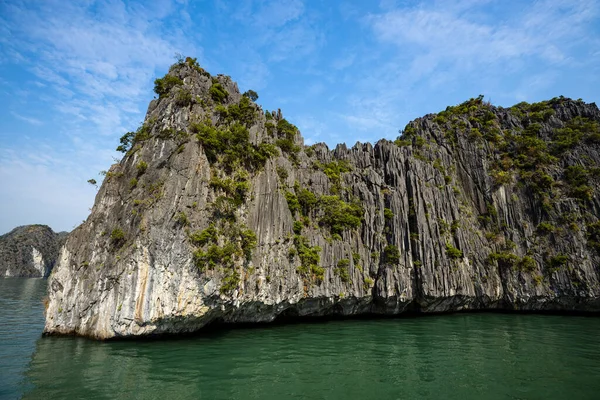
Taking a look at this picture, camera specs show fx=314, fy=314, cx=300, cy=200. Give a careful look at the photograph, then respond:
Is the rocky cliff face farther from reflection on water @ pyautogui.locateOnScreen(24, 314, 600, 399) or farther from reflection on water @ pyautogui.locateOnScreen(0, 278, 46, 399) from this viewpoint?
reflection on water @ pyautogui.locateOnScreen(24, 314, 600, 399)

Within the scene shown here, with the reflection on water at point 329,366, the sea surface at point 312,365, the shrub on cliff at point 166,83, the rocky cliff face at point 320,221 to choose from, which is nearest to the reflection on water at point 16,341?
the sea surface at point 312,365

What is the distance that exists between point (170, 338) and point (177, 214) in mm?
8239

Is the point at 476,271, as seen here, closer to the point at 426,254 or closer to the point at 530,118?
the point at 426,254

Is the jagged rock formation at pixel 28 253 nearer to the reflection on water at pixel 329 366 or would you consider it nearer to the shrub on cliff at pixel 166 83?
the shrub on cliff at pixel 166 83

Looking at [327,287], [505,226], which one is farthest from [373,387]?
[505,226]

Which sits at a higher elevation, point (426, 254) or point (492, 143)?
point (492, 143)

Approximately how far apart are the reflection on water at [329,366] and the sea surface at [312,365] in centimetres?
4

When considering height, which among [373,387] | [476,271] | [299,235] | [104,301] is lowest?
[373,387]

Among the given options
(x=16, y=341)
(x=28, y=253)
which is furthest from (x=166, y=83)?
(x=28, y=253)

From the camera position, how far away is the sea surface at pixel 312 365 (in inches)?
480

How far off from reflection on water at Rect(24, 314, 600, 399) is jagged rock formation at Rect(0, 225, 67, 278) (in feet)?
434

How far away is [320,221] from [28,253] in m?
140

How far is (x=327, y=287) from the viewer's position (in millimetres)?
28484

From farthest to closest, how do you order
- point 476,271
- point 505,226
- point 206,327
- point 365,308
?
1. point 505,226
2. point 476,271
3. point 365,308
4. point 206,327
